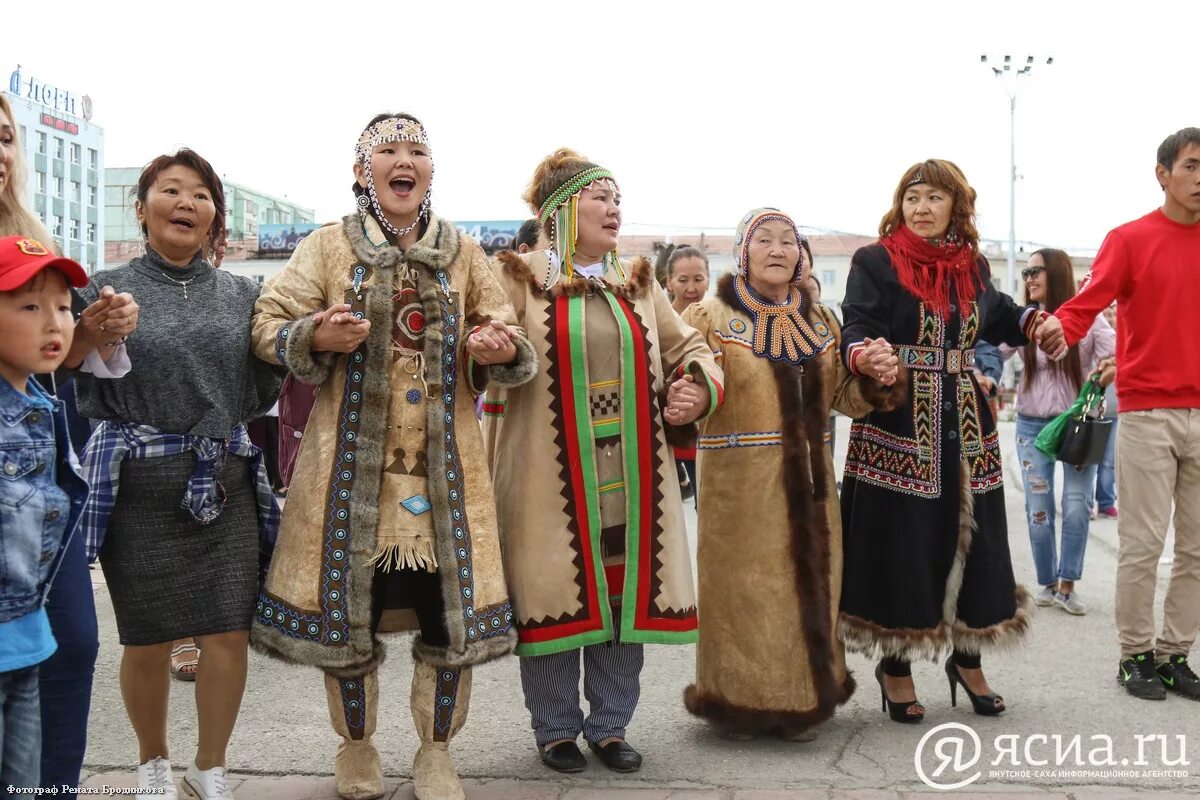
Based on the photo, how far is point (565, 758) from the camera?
3.75 m

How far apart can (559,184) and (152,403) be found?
1.53m

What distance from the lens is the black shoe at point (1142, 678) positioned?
4.51m

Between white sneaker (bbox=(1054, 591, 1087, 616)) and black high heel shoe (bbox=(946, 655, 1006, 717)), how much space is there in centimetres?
193

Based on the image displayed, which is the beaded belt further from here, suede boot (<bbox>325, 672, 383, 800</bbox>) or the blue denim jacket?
the blue denim jacket

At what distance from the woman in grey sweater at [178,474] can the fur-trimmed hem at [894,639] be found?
85.7 inches

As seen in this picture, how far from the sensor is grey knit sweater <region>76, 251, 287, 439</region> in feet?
10.5

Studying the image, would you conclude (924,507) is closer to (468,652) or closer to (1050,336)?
(1050,336)

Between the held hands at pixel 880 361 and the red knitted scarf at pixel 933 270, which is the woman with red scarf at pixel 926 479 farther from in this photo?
the held hands at pixel 880 361

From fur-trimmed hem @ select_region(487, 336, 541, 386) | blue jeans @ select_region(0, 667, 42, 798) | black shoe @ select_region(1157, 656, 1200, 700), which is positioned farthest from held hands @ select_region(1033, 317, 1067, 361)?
blue jeans @ select_region(0, 667, 42, 798)

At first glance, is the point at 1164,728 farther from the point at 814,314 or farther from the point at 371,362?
the point at 371,362

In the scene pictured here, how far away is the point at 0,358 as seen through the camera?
254cm

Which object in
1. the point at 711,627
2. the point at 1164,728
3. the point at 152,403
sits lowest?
the point at 1164,728

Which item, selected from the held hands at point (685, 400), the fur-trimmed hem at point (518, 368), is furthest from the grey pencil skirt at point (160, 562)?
the held hands at point (685, 400)

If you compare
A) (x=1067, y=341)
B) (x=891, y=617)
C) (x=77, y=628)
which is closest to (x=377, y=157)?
(x=77, y=628)
